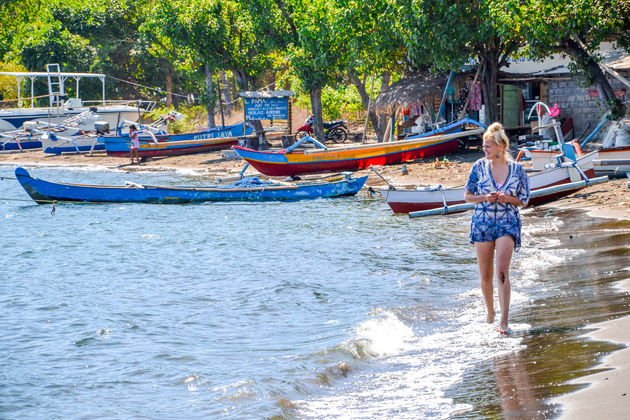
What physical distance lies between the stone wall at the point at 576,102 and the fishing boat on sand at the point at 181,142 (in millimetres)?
13607

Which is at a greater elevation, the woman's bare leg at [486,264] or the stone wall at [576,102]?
the stone wall at [576,102]

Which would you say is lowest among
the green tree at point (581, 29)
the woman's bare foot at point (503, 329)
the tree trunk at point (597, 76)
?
the woman's bare foot at point (503, 329)

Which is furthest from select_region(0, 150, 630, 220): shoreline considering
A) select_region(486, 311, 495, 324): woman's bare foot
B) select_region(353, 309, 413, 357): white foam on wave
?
select_region(486, 311, 495, 324): woman's bare foot

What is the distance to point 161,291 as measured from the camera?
1148 cm

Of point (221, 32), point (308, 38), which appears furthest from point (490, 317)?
point (221, 32)

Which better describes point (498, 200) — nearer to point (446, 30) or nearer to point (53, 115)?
point (446, 30)

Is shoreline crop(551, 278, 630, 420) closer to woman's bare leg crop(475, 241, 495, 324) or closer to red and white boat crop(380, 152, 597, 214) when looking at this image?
woman's bare leg crop(475, 241, 495, 324)

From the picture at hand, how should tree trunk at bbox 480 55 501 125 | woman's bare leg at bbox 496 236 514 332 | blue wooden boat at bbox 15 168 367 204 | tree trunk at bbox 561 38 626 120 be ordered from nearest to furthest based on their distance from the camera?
woman's bare leg at bbox 496 236 514 332, tree trunk at bbox 561 38 626 120, blue wooden boat at bbox 15 168 367 204, tree trunk at bbox 480 55 501 125

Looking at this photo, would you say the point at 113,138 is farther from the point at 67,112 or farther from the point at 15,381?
the point at 15,381

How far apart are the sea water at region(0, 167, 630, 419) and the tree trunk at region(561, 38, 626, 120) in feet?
19.9

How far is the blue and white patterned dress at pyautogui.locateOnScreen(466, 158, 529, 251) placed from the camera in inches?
266

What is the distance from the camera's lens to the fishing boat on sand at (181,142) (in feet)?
110

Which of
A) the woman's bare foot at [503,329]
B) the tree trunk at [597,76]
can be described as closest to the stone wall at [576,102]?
the tree trunk at [597,76]

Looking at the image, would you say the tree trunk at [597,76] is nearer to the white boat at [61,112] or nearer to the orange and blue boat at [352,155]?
the orange and blue boat at [352,155]
